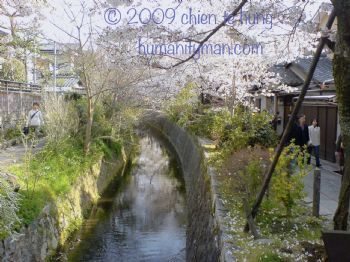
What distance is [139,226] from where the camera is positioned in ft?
39.1

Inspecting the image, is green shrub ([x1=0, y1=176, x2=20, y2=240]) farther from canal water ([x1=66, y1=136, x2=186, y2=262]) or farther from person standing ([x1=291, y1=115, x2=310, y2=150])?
person standing ([x1=291, y1=115, x2=310, y2=150])

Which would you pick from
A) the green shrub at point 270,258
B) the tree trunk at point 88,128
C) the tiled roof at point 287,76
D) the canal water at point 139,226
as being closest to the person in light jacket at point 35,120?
the tree trunk at point 88,128

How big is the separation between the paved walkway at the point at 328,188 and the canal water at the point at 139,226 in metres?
3.78

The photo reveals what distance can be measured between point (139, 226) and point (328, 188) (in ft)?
19.3

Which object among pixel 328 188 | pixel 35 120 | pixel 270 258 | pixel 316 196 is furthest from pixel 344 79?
pixel 35 120

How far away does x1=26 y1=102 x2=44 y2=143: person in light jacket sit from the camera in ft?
47.2

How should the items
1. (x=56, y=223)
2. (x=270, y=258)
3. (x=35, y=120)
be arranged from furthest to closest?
(x=35, y=120)
(x=56, y=223)
(x=270, y=258)

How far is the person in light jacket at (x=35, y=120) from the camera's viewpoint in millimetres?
14375

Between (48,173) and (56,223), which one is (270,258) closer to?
(56,223)

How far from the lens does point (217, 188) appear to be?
882 cm

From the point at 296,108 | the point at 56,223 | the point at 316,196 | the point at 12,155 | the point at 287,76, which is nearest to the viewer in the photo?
the point at 296,108

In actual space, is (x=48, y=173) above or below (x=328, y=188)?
Result: above

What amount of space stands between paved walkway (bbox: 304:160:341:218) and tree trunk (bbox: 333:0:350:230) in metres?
3.13

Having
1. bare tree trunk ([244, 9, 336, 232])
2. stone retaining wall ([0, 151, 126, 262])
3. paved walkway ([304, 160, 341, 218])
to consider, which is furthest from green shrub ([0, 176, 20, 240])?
paved walkway ([304, 160, 341, 218])
